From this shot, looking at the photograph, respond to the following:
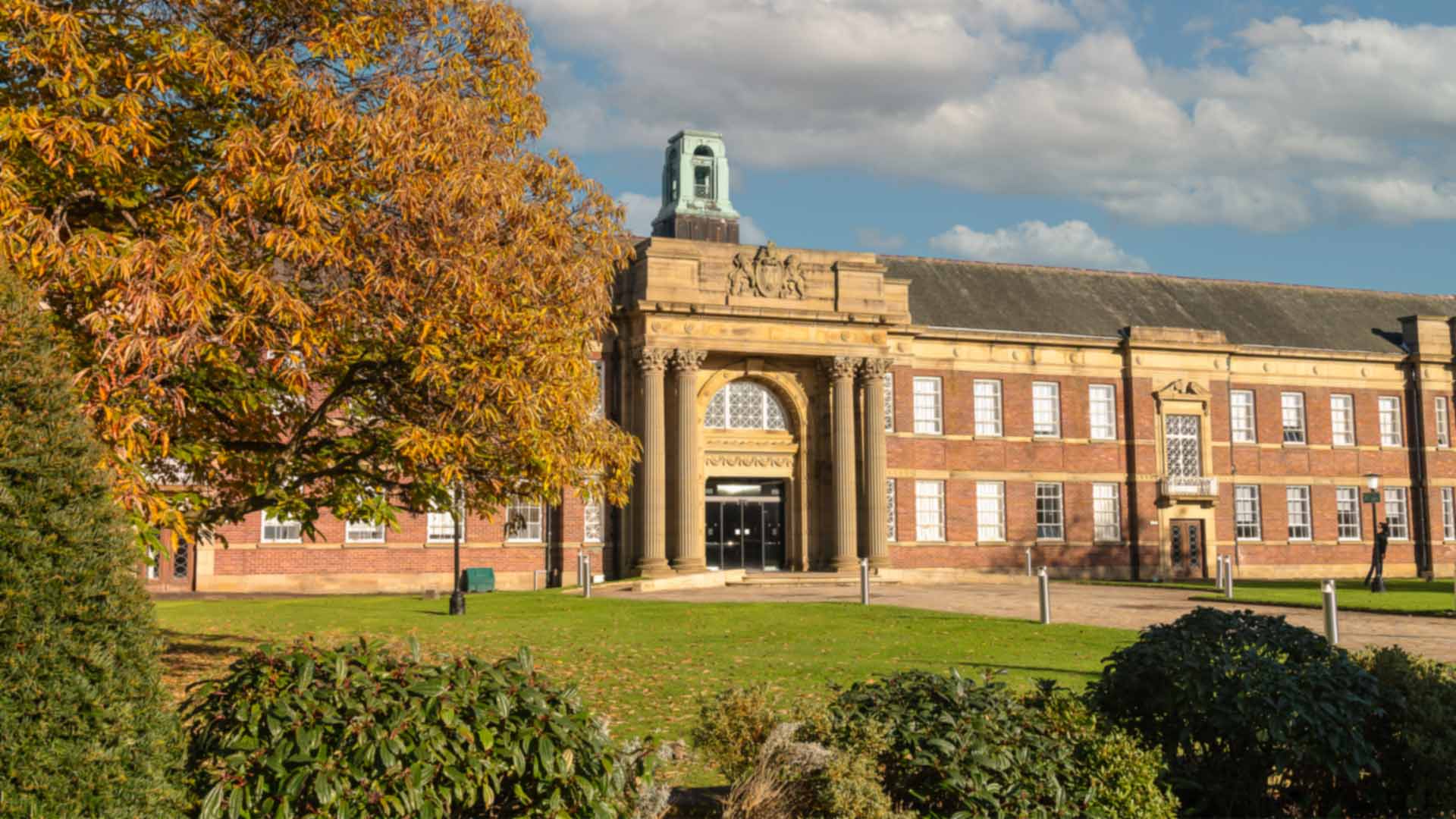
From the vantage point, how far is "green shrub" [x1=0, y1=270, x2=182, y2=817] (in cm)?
462

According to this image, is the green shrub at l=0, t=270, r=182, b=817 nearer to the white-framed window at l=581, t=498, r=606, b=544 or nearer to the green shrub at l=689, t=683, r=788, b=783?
the green shrub at l=689, t=683, r=788, b=783

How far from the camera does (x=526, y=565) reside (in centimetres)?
4128

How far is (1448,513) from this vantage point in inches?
2052

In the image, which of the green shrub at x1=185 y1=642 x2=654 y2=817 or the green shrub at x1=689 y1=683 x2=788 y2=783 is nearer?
the green shrub at x1=185 y1=642 x2=654 y2=817

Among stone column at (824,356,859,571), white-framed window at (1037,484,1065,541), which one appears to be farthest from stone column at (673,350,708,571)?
white-framed window at (1037,484,1065,541)

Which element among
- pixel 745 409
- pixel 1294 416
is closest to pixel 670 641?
pixel 745 409

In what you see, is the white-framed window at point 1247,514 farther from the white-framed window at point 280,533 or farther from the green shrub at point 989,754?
the green shrub at point 989,754

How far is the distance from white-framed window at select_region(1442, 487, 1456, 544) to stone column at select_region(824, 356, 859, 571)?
2665cm

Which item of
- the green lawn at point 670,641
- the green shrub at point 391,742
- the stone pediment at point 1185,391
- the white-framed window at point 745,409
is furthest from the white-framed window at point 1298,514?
the green shrub at point 391,742

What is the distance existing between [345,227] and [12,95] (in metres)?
3.41

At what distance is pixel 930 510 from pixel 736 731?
38.6m

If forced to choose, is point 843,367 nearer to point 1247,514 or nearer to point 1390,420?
point 1247,514

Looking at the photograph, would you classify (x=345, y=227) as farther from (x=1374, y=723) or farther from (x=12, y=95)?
(x=1374, y=723)

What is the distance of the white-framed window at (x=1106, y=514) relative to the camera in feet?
154
